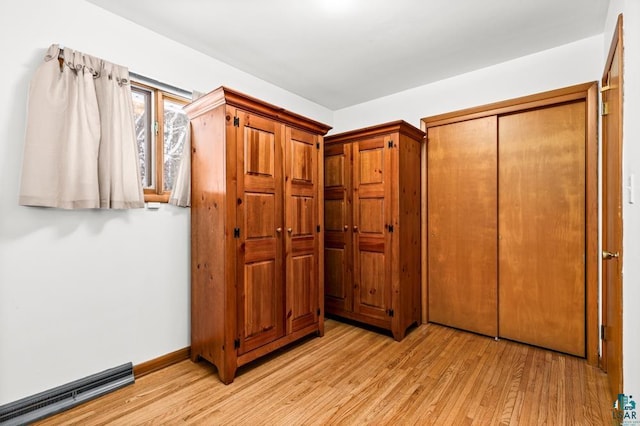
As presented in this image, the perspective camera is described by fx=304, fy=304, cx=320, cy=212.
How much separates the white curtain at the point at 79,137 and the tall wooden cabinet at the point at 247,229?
18.5 inches

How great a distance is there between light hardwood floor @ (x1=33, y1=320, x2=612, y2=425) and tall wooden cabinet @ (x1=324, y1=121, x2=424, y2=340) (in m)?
0.47

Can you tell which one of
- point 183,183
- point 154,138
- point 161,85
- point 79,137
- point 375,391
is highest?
point 161,85

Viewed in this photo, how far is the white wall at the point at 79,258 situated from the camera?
→ 5.59ft

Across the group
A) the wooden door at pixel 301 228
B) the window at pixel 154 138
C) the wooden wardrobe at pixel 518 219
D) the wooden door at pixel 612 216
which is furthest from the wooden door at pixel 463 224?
the window at pixel 154 138

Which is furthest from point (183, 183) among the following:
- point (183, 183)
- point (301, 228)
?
point (301, 228)

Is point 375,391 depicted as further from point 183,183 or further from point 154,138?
point 154,138

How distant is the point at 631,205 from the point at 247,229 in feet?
7.01

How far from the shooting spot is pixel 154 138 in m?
2.34

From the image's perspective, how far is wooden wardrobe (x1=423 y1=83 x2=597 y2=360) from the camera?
2436mm

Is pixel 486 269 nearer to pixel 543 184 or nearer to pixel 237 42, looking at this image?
pixel 543 184

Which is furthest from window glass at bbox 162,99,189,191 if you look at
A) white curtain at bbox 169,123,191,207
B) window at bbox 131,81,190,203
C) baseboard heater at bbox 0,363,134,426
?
baseboard heater at bbox 0,363,134,426

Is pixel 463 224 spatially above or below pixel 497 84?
below

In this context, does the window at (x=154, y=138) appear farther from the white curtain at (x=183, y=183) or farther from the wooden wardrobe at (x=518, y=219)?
the wooden wardrobe at (x=518, y=219)

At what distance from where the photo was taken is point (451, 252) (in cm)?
308
